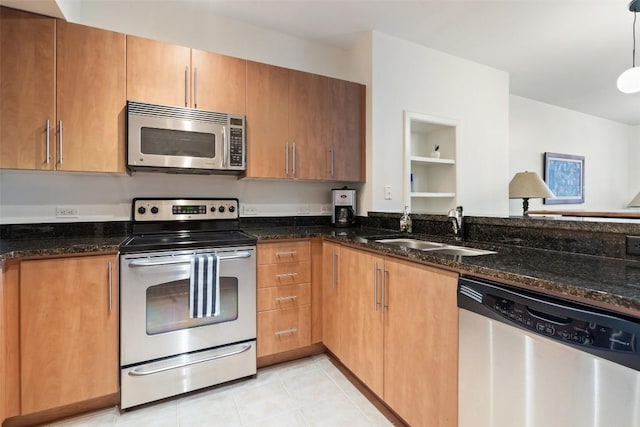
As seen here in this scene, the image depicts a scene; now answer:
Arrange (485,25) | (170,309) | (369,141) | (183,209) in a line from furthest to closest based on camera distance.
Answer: (369,141) → (485,25) → (183,209) → (170,309)

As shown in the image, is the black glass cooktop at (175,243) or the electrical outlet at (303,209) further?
the electrical outlet at (303,209)

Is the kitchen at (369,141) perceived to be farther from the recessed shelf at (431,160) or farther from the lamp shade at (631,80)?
the lamp shade at (631,80)

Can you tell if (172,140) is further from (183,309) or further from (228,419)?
(228,419)

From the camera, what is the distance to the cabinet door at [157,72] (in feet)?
6.27

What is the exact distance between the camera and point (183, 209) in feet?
7.52

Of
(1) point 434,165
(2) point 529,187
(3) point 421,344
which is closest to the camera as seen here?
(3) point 421,344

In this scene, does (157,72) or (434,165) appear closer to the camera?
(157,72)

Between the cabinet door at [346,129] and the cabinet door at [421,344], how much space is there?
1268 millimetres

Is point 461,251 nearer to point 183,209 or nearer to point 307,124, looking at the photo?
point 307,124

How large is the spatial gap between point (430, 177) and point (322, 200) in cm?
135

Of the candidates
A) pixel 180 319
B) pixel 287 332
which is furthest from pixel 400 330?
pixel 180 319

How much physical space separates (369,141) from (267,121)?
2.97 ft

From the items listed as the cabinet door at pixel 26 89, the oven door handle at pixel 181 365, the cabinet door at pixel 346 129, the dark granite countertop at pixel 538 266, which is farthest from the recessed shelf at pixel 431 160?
the cabinet door at pixel 26 89

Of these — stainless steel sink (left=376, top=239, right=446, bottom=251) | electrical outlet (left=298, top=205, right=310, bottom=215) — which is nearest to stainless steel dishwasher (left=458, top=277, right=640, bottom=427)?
stainless steel sink (left=376, top=239, right=446, bottom=251)
